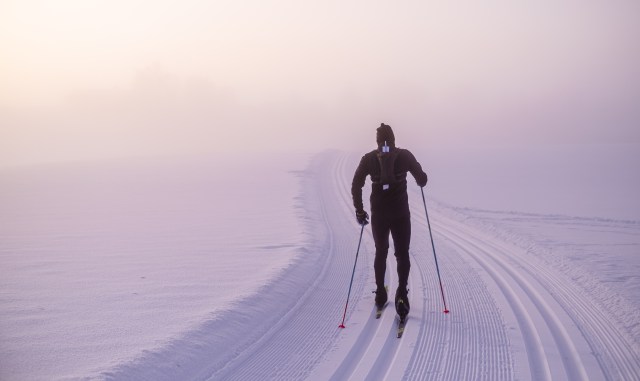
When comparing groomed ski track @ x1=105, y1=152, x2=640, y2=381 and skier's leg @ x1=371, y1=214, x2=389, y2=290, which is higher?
skier's leg @ x1=371, y1=214, x2=389, y2=290

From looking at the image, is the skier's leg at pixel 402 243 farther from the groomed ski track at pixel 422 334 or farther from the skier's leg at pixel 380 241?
the groomed ski track at pixel 422 334

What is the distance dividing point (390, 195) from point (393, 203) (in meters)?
0.09

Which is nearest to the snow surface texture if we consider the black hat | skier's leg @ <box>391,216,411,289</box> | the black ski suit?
skier's leg @ <box>391,216,411,289</box>

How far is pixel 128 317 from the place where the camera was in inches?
210

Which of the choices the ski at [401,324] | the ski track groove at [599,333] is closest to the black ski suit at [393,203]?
the ski at [401,324]

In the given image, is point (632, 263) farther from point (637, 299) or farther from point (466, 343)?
point (466, 343)

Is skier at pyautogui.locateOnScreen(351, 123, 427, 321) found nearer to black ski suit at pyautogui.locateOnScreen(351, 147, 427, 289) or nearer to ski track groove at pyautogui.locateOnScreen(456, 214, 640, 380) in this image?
black ski suit at pyautogui.locateOnScreen(351, 147, 427, 289)

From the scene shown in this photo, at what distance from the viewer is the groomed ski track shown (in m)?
4.25

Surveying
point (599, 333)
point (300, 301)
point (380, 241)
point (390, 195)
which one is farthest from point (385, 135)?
point (599, 333)

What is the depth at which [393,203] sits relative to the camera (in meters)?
5.59

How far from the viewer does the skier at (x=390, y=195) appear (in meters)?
5.54

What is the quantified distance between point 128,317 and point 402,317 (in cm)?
292

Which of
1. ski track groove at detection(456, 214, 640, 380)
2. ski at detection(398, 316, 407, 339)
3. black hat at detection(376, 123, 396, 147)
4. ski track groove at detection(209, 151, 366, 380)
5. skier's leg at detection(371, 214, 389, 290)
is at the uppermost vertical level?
black hat at detection(376, 123, 396, 147)

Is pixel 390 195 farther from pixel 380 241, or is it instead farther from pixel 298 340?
pixel 298 340
